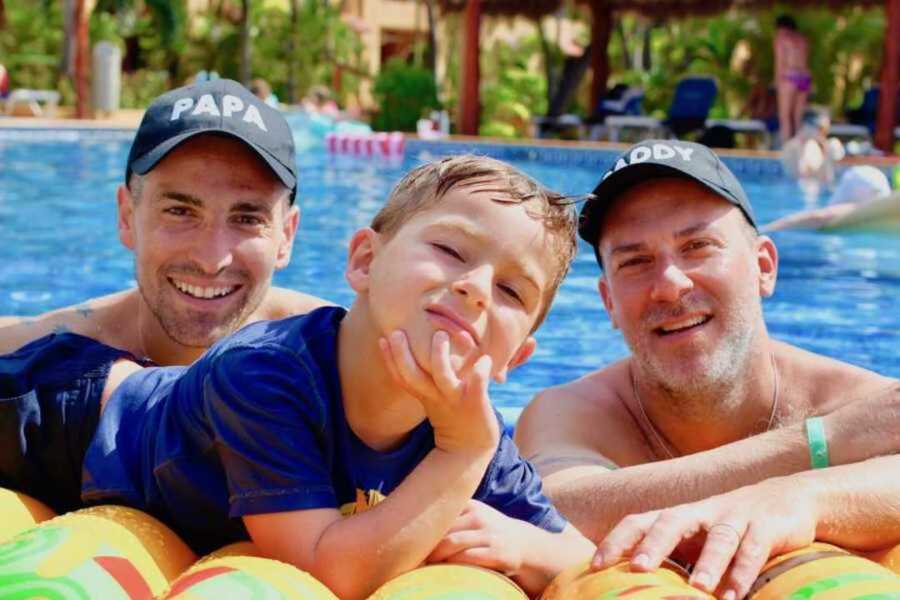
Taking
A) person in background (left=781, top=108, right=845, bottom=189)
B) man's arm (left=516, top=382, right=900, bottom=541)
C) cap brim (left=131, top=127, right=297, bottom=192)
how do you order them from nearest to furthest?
1. man's arm (left=516, top=382, right=900, bottom=541)
2. cap brim (left=131, top=127, right=297, bottom=192)
3. person in background (left=781, top=108, right=845, bottom=189)

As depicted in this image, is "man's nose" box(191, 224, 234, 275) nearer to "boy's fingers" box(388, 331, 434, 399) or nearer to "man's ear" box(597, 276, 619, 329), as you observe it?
"man's ear" box(597, 276, 619, 329)

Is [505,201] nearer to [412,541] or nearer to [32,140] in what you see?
[412,541]

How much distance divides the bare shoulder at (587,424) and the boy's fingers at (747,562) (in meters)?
1.26

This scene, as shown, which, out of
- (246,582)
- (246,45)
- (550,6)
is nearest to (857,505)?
(246,582)

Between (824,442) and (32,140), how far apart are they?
22529mm

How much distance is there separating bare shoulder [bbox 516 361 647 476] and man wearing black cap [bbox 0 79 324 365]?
Answer: 95 centimetres

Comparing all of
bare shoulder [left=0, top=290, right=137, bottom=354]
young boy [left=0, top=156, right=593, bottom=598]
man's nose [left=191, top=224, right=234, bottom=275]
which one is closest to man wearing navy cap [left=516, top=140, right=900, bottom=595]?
young boy [left=0, top=156, right=593, bottom=598]

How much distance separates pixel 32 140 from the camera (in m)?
23.8

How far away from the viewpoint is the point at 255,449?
2.48m

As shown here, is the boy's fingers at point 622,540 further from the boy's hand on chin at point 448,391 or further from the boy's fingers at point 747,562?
the boy's hand on chin at point 448,391

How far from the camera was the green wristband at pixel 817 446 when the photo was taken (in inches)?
126

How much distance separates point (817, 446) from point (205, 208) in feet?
5.67

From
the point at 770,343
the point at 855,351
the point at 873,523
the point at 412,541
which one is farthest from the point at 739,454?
the point at 855,351

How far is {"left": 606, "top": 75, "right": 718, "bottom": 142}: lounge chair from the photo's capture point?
24.4 m
